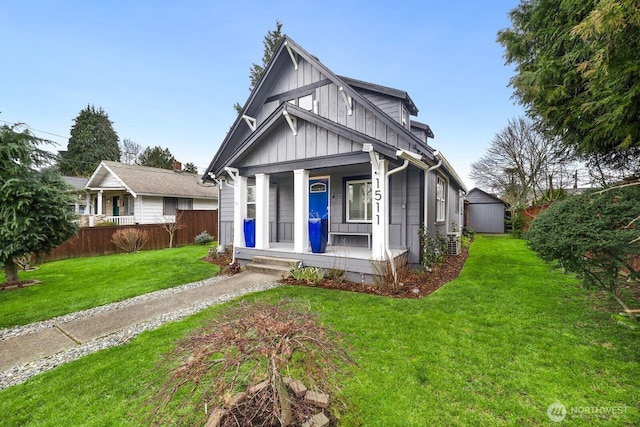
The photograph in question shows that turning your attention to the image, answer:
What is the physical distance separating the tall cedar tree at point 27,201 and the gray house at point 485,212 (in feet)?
78.0

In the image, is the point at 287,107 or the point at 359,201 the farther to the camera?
the point at 359,201

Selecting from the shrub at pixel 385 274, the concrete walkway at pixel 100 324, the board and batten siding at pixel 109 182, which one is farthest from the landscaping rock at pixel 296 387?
the board and batten siding at pixel 109 182

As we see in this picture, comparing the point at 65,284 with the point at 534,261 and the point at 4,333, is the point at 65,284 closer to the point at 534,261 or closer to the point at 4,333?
the point at 4,333

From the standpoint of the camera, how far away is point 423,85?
1567 centimetres

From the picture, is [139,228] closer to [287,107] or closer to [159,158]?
[287,107]

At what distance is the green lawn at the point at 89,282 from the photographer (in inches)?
222

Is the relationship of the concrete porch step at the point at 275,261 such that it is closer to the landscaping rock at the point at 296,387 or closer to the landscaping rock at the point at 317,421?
the landscaping rock at the point at 296,387

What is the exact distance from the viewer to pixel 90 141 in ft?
120

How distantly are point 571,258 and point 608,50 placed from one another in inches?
104

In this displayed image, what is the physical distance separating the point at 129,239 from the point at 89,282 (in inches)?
239

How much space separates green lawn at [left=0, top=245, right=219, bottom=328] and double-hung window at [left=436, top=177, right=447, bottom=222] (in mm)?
8022

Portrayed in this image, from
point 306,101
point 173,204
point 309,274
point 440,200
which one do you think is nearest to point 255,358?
point 309,274

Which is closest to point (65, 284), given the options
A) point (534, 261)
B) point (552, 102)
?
point (552, 102)

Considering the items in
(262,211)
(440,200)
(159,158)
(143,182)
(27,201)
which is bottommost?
(262,211)
